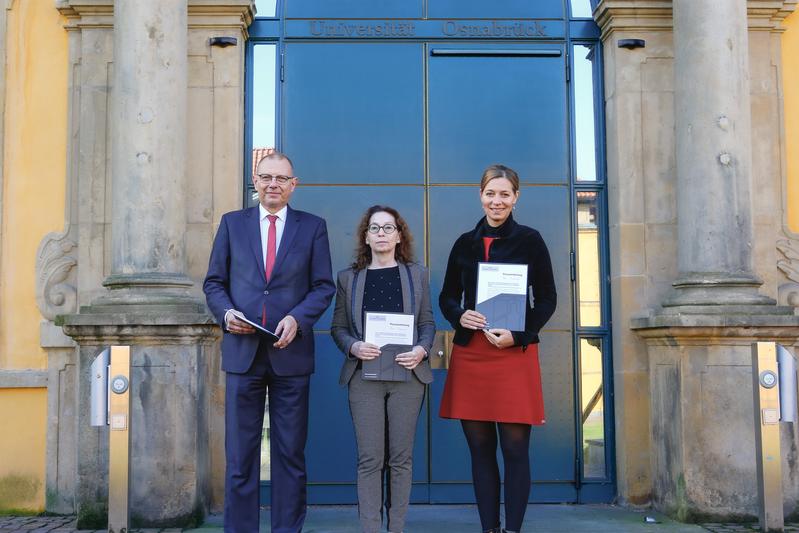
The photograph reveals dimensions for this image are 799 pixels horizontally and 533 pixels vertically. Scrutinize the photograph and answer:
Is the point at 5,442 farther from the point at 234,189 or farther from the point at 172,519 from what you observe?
the point at 234,189

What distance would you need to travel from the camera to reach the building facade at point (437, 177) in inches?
251

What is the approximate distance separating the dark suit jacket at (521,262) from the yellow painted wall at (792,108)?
9.44 ft

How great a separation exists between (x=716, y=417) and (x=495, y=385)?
189cm

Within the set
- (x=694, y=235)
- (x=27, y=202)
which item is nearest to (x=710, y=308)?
(x=694, y=235)

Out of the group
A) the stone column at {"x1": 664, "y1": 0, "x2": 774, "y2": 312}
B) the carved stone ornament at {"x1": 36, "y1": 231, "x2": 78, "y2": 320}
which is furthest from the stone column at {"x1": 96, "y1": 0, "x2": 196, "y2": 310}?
the stone column at {"x1": 664, "y1": 0, "x2": 774, "y2": 312}

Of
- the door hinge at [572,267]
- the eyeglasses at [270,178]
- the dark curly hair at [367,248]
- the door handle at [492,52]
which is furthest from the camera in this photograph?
the door handle at [492,52]

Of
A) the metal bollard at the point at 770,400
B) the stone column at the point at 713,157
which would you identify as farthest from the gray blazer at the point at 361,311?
the stone column at the point at 713,157

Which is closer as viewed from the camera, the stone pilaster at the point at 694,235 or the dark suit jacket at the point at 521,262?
the dark suit jacket at the point at 521,262

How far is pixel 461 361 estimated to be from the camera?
5.24 meters

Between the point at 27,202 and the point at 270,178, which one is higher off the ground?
the point at 27,202

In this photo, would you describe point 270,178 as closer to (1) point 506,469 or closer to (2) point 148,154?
(2) point 148,154

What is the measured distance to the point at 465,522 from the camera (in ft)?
20.7

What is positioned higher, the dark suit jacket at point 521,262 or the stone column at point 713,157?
the stone column at point 713,157

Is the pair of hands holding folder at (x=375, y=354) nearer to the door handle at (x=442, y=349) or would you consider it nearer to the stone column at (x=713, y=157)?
the door handle at (x=442, y=349)
